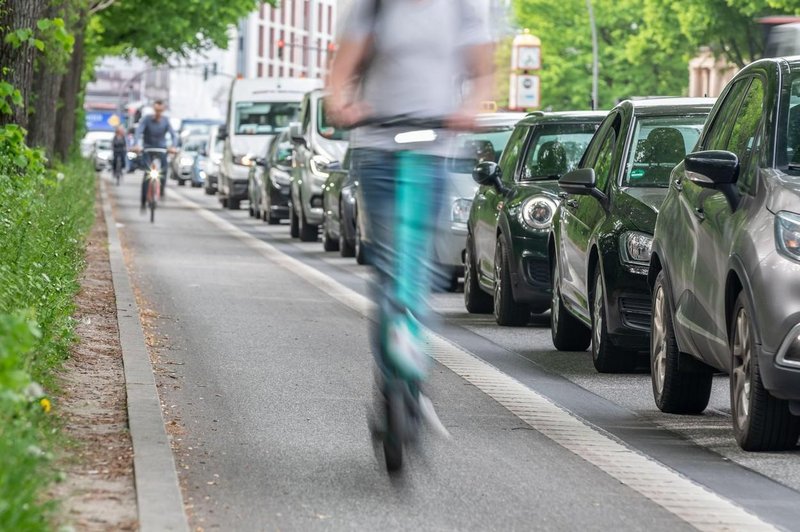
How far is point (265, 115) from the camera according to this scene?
148 ft

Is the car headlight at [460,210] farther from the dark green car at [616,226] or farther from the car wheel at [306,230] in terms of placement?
the car wheel at [306,230]

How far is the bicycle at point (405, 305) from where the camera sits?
6477mm

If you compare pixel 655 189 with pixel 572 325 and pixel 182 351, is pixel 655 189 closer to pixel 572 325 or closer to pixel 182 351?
pixel 572 325

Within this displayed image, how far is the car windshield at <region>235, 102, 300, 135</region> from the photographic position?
4497 centimetres

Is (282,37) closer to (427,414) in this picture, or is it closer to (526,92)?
(526,92)

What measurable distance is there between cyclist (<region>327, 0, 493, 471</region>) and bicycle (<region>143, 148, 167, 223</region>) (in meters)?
24.4

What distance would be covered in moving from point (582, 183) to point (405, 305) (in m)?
4.40

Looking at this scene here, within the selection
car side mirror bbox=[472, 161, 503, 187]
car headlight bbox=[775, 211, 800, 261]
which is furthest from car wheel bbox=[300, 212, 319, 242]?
car headlight bbox=[775, 211, 800, 261]

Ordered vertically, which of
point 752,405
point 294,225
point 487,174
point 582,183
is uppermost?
point 582,183

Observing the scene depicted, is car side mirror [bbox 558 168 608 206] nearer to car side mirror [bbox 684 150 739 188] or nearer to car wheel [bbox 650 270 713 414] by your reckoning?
car wheel [bbox 650 270 713 414]

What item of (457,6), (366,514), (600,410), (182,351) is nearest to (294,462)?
(366,514)

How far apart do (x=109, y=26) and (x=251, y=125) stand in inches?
162

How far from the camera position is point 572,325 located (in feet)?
40.5

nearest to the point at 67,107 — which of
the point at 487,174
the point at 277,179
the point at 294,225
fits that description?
the point at 277,179
